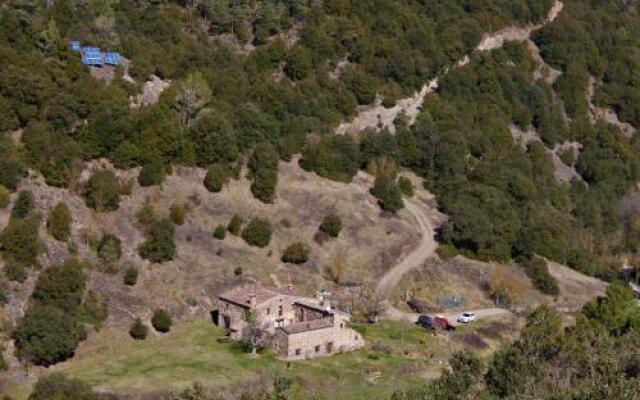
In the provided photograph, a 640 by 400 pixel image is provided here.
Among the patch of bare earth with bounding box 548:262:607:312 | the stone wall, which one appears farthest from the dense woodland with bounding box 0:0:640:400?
the stone wall

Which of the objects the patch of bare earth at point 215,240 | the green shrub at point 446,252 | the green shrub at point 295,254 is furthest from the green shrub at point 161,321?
the green shrub at point 446,252

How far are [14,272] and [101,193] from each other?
551 inches

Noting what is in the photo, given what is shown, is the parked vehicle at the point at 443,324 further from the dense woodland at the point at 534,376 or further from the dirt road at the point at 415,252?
the dense woodland at the point at 534,376

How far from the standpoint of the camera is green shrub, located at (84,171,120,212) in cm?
9144

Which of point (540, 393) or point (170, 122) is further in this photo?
point (170, 122)

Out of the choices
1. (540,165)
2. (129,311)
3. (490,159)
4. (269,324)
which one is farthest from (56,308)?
(540,165)

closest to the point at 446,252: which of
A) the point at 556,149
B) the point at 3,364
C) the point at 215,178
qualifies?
the point at 215,178

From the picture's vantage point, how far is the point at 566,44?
16338cm

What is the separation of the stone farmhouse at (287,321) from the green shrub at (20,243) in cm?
1719

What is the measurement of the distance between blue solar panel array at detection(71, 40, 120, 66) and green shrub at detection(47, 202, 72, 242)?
25.5 metres

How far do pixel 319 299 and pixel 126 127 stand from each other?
27234mm

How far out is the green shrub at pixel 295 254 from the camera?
97938 mm

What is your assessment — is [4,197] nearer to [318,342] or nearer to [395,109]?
[318,342]

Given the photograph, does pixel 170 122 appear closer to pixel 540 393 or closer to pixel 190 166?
pixel 190 166
